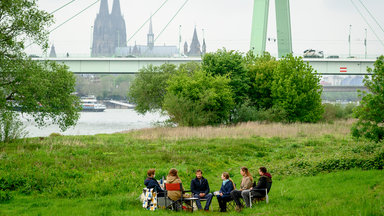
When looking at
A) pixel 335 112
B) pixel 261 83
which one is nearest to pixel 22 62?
pixel 261 83

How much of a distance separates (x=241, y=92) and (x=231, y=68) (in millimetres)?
2138

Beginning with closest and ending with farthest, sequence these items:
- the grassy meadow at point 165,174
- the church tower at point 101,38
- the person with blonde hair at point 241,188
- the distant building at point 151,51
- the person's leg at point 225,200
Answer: the grassy meadow at point 165,174, the person with blonde hair at point 241,188, the person's leg at point 225,200, the distant building at point 151,51, the church tower at point 101,38

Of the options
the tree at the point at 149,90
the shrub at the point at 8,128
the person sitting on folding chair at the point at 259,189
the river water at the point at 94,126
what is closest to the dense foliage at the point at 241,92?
the river water at the point at 94,126

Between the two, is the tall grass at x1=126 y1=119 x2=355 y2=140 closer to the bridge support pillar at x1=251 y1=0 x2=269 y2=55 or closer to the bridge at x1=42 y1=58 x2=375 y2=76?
the bridge support pillar at x1=251 y1=0 x2=269 y2=55

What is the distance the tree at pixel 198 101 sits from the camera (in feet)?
87.8

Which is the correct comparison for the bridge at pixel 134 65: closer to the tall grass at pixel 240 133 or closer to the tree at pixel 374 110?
the tall grass at pixel 240 133

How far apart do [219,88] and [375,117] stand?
1893 centimetres

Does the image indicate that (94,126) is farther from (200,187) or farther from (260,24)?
(200,187)

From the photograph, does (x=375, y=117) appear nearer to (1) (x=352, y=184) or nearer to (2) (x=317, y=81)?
(1) (x=352, y=184)

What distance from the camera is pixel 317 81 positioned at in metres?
34.2

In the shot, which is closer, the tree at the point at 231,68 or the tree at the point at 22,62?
the tree at the point at 22,62

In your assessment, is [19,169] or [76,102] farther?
[76,102]

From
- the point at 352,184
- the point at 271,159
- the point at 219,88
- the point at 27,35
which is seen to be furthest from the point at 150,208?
the point at 219,88

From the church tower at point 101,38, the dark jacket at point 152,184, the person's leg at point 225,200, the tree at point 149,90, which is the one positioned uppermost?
the church tower at point 101,38
